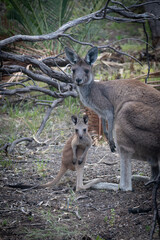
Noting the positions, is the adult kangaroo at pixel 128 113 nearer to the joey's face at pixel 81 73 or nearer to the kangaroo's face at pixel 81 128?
the joey's face at pixel 81 73

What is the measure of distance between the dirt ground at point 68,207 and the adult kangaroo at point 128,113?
41 cm

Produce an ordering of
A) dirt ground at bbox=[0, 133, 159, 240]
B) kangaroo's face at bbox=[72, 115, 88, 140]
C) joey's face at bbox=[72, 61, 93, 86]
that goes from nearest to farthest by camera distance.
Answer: dirt ground at bbox=[0, 133, 159, 240]
joey's face at bbox=[72, 61, 93, 86]
kangaroo's face at bbox=[72, 115, 88, 140]

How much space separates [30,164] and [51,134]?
5.10 ft

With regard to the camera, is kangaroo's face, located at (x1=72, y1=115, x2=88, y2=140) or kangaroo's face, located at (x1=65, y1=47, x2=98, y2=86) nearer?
kangaroo's face, located at (x1=65, y1=47, x2=98, y2=86)

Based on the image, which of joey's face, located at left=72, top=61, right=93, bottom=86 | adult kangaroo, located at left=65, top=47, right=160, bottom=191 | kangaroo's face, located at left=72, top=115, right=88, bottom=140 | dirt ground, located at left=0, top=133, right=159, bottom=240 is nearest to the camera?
dirt ground, located at left=0, top=133, right=159, bottom=240

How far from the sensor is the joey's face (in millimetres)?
4168

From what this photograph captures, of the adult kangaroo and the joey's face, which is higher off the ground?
the joey's face

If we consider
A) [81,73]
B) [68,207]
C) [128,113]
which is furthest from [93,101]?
[68,207]

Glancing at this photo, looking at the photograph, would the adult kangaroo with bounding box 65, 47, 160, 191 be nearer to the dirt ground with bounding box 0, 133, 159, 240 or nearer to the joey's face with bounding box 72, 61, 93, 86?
the joey's face with bounding box 72, 61, 93, 86

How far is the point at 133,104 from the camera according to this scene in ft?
12.2

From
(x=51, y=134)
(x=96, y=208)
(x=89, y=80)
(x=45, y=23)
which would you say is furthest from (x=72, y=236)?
(x=45, y=23)

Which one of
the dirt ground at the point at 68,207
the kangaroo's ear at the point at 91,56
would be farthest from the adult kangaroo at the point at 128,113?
the dirt ground at the point at 68,207

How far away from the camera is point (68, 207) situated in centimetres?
359

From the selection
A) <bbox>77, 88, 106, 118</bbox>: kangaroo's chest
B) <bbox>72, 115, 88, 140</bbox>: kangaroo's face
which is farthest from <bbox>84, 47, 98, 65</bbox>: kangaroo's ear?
<bbox>72, 115, 88, 140</bbox>: kangaroo's face
